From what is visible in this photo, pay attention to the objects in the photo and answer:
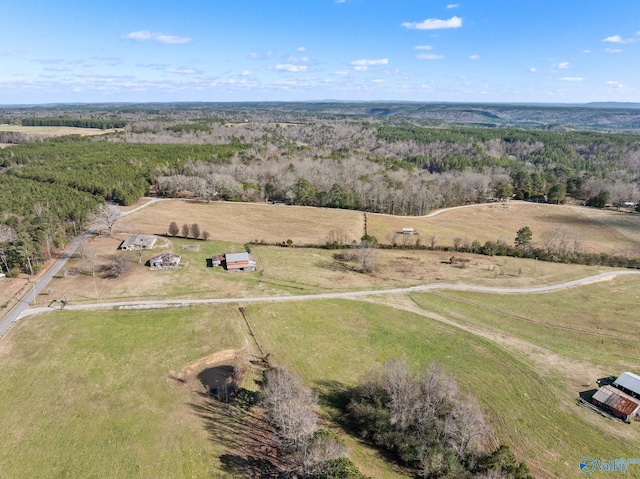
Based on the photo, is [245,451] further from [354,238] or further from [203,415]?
[354,238]

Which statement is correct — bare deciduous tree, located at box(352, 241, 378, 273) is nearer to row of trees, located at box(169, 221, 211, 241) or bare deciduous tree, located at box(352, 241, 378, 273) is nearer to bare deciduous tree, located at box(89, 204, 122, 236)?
row of trees, located at box(169, 221, 211, 241)

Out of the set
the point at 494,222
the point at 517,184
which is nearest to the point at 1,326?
the point at 494,222

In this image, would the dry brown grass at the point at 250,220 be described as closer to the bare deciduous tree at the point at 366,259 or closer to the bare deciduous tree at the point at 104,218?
the bare deciduous tree at the point at 104,218

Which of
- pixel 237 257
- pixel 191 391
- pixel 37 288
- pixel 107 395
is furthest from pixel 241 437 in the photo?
pixel 37 288

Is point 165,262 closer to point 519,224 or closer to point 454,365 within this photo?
point 454,365

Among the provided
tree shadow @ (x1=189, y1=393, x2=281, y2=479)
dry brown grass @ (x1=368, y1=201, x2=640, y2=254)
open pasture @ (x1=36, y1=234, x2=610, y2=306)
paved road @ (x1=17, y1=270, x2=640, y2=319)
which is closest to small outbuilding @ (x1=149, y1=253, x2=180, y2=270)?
open pasture @ (x1=36, y1=234, x2=610, y2=306)

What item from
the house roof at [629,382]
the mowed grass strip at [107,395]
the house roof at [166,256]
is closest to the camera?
the mowed grass strip at [107,395]

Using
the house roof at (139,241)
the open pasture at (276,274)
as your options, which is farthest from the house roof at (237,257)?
the house roof at (139,241)
